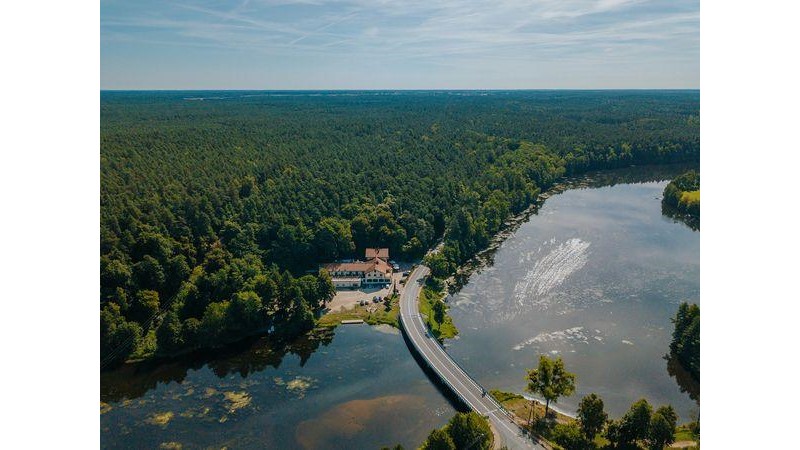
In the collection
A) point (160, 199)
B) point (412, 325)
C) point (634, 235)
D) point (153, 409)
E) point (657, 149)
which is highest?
point (657, 149)

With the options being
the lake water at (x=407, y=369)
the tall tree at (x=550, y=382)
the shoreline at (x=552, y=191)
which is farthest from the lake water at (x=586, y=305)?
the tall tree at (x=550, y=382)

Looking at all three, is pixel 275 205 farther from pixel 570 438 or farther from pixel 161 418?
pixel 570 438

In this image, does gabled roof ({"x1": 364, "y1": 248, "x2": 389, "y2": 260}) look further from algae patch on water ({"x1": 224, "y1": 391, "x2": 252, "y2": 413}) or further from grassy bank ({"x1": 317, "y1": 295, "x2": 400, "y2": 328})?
algae patch on water ({"x1": 224, "y1": 391, "x2": 252, "y2": 413})

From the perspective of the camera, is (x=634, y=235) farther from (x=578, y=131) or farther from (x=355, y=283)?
(x=578, y=131)

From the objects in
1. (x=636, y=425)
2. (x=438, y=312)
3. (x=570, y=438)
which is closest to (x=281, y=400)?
(x=438, y=312)

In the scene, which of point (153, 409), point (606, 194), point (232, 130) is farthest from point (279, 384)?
point (232, 130)

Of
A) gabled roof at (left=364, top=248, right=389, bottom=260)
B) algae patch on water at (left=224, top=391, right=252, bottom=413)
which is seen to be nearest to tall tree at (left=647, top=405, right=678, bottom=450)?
algae patch on water at (left=224, top=391, right=252, bottom=413)
